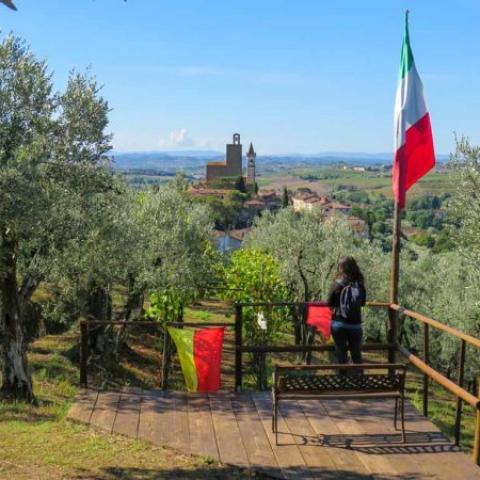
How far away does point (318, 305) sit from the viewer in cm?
911

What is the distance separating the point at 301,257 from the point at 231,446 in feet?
85.3

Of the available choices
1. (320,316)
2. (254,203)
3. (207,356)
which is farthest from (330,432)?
(254,203)

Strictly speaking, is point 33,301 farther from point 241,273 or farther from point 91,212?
point 91,212

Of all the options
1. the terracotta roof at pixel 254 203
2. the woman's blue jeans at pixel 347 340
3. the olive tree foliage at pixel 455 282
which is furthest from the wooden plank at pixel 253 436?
the terracotta roof at pixel 254 203

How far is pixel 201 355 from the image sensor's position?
9.08 meters

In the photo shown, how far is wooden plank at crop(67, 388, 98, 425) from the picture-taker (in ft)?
26.1

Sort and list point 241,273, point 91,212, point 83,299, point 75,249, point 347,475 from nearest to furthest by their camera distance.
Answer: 1. point 347,475
2. point 91,212
3. point 75,249
4. point 83,299
5. point 241,273

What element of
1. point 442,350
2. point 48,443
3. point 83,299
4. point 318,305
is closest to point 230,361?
point 83,299

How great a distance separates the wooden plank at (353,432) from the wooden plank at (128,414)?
97.9 inches

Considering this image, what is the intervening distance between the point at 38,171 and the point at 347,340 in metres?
5.32

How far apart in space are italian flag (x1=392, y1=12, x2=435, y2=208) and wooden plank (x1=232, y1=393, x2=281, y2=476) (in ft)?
12.3

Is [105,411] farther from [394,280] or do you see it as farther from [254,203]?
[254,203]

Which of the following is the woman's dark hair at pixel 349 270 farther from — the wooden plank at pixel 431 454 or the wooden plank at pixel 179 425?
the wooden plank at pixel 179 425

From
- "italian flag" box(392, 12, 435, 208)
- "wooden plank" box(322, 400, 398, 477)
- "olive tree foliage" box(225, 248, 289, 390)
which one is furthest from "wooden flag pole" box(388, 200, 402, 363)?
"olive tree foliage" box(225, 248, 289, 390)
